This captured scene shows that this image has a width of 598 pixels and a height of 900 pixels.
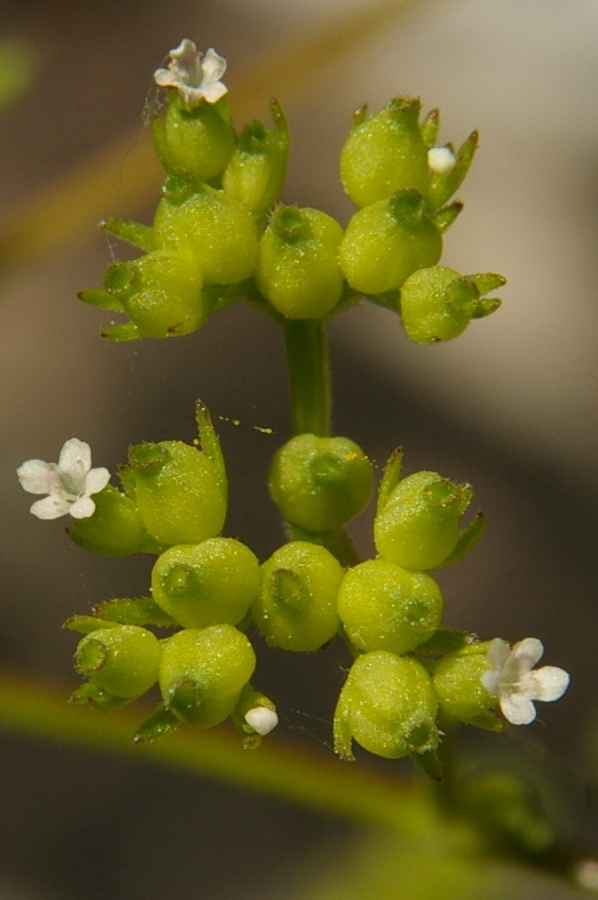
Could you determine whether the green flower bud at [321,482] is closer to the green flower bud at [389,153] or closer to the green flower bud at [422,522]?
the green flower bud at [422,522]

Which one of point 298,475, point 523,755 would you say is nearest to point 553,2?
point 523,755

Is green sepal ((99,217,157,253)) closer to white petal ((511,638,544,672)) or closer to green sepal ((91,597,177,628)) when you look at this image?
green sepal ((91,597,177,628))

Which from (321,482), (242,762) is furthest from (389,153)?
(242,762)

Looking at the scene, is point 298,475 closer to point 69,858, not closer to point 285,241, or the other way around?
point 285,241

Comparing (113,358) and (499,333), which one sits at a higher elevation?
(499,333)

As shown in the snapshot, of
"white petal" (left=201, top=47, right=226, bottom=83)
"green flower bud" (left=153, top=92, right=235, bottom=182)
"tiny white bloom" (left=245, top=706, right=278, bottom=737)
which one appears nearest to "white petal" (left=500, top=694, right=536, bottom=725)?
"tiny white bloom" (left=245, top=706, right=278, bottom=737)

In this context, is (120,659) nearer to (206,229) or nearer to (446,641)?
(446,641)

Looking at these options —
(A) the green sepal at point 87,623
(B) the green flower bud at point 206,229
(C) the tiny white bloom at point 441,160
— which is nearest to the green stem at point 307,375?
(B) the green flower bud at point 206,229
